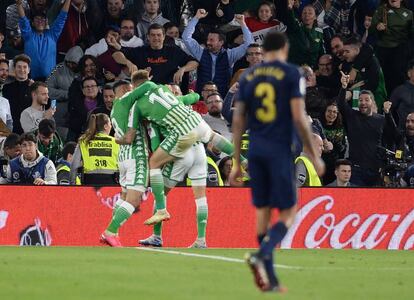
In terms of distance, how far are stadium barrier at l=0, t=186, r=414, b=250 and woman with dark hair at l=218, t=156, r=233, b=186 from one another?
119 centimetres

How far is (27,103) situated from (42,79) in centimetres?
110

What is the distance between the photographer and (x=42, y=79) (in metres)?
21.7

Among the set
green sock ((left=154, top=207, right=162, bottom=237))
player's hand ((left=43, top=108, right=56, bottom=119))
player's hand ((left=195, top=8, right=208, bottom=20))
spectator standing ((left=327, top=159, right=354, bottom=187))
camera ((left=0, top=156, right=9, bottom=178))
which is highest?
player's hand ((left=195, top=8, right=208, bottom=20))

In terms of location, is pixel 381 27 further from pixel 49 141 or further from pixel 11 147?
pixel 11 147

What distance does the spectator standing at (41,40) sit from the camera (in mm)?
21344

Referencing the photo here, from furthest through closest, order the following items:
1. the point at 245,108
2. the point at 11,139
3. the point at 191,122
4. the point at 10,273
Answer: the point at 11,139 < the point at 191,122 < the point at 10,273 < the point at 245,108

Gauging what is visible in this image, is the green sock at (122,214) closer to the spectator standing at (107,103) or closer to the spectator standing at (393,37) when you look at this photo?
the spectator standing at (107,103)

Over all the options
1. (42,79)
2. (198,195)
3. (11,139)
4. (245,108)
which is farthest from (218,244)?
(245,108)

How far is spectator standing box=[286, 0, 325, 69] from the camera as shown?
2233 cm

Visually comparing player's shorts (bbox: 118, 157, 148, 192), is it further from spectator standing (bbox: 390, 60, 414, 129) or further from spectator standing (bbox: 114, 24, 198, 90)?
spectator standing (bbox: 390, 60, 414, 129)

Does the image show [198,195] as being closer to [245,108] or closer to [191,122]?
[191,122]

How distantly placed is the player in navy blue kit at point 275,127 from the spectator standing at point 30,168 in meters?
8.19

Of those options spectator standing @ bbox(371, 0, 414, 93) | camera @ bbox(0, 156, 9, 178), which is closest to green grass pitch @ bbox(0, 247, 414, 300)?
camera @ bbox(0, 156, 9, 178)

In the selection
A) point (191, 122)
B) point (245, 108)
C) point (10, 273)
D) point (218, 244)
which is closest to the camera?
point (245, 108)
